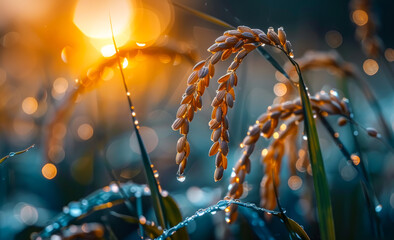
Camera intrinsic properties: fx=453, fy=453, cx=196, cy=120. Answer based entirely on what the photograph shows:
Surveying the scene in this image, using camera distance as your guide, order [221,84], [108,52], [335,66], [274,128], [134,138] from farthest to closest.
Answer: [134,138] → [335,66] → [108,52] → [274,128] → [221,84]

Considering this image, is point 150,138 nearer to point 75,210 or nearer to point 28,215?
point 28,215

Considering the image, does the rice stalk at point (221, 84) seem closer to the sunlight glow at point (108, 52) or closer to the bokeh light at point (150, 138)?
the sunlight glow at point (108, 52)

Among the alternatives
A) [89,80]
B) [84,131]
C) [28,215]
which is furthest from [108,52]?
[84,131]

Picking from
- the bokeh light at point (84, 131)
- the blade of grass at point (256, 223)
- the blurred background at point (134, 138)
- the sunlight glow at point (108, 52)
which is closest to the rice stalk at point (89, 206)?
the blurred background at point (134, 138)

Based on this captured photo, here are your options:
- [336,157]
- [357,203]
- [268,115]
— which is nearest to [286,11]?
[336,157]

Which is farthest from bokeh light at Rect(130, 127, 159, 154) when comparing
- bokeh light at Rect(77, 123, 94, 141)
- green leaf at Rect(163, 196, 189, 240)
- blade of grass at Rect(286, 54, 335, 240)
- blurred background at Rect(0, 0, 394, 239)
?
blade of grass at Rect(286, 54, 335, 240)

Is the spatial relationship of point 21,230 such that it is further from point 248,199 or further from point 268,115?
point 268,115

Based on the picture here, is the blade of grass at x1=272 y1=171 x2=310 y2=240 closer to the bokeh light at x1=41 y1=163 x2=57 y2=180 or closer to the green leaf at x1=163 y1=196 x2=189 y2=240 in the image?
the green leaf at x1=163 y1=196 x2=189 y2=240

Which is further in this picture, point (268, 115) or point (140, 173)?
point (140, 173)
